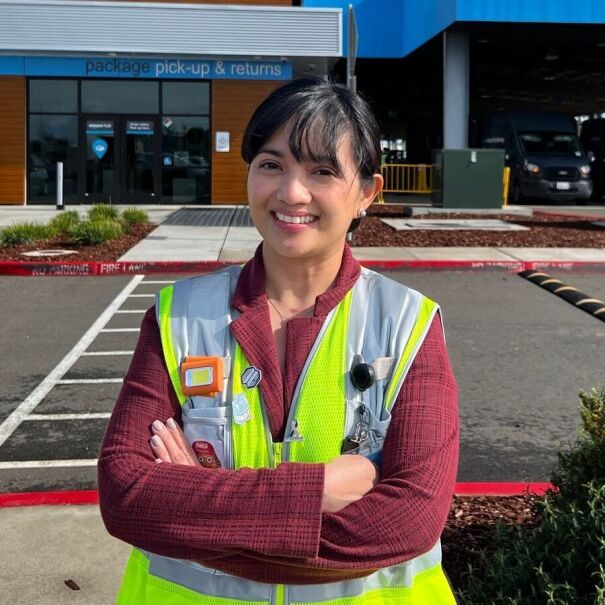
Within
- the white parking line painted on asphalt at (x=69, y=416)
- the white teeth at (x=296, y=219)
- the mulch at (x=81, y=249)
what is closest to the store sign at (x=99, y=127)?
the mulch at (x=81, y=249)

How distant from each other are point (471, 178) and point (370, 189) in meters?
19.1

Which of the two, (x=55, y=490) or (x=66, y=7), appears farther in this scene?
(x=66, y=7)

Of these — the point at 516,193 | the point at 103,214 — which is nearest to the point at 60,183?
the point at 103,214

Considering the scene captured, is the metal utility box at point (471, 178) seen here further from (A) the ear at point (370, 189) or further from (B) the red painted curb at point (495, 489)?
Result: (A) the ear at point (370, 189)

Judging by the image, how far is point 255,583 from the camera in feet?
5.40

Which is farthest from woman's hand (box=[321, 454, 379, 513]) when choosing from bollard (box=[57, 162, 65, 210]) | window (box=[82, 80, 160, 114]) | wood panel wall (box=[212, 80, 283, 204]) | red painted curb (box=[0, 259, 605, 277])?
window (box=[82, 80, 160, 114])

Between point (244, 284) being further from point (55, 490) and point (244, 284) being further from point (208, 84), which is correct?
point (208, 84)

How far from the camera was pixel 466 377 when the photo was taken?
6.91 metres

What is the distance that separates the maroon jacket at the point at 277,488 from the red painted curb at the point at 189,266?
33.5ft

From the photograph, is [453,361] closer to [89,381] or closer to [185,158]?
[89,381]

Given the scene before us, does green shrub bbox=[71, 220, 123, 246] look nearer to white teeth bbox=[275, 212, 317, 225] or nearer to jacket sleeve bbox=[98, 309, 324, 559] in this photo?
white teeth bbox=[275, 212, 317, 225]

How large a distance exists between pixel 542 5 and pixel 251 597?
24.0m

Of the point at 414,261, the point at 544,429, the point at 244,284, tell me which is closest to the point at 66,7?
the point at 414,261

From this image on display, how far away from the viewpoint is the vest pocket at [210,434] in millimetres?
1744
